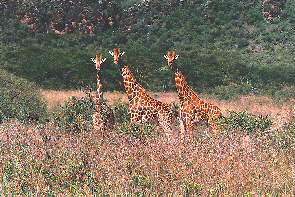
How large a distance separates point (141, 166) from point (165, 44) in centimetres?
3420

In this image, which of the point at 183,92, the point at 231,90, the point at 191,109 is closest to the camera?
the point at 191,109

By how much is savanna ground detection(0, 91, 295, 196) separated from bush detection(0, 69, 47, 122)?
769 cm

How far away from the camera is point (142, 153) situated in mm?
7414

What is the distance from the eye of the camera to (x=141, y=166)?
7.06 metres

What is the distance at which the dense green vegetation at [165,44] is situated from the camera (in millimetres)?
32938

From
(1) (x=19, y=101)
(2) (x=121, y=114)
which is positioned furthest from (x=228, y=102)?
(2) (x=121, y=114)

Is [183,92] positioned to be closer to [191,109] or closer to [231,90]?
[191,109]

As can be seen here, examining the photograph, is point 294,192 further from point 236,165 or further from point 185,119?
point 185,119

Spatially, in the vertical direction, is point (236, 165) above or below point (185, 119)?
above

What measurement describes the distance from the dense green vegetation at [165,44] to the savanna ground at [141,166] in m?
21.2

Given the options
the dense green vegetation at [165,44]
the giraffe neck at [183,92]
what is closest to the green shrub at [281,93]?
the dense green vegetation at [165,44]

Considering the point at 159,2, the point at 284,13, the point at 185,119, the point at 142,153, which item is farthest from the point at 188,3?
the point at 142,153

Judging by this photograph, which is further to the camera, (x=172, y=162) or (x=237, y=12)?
(x=237, y=12)

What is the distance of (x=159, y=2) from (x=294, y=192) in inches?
1587
